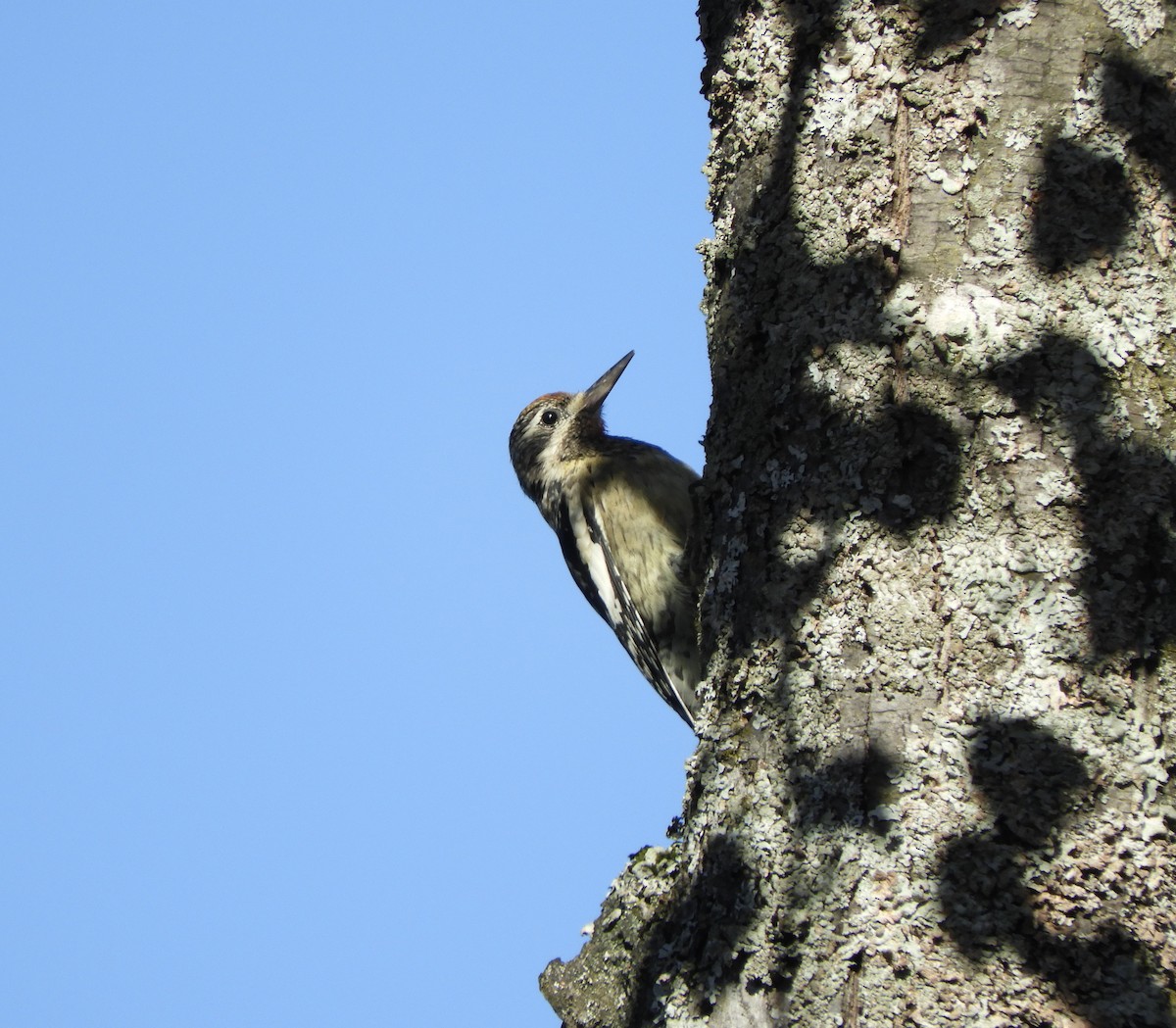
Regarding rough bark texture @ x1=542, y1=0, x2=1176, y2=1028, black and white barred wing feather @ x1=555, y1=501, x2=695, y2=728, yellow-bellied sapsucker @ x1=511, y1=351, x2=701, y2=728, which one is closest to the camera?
rough bark texture @ x1=542, y1=0, x2=1176, y2=1028

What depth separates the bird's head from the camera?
18.7 ft

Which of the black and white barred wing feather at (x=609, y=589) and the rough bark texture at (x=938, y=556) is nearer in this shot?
the rough bark texture at (x=938, y=556)

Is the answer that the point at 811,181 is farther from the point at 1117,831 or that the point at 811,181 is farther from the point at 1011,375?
the point at 1117,831

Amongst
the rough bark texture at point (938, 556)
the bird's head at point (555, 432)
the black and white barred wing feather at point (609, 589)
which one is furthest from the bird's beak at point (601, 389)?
the rough bark texture at point (938, 556)

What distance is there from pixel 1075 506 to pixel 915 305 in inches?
18.4

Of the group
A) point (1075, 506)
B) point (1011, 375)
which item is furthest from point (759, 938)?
point (1011, 375)

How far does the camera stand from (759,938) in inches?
81.7

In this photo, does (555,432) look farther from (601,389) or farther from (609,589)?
(609,589)

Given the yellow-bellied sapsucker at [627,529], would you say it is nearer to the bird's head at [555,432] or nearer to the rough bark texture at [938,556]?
the bird's head at [555,432]

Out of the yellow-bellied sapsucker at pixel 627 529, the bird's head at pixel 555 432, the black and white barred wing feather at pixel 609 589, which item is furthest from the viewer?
the bird's head at pixel 555 432

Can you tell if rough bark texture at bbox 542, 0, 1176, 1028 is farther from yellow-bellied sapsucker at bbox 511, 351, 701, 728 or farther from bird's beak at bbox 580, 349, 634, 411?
bird's beak at bbox 580, 349, 634, 411

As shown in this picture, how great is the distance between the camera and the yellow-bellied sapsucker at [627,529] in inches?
194

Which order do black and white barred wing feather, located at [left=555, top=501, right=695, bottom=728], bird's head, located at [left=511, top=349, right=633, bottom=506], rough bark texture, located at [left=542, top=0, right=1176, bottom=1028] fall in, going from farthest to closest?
bird's head, located at [left=511, top=349, right=633, bottom=506] → black and white barred wing feather, located at [left=555, top=501, right=695, bottom=728] → rough bark texture, located at [left=542, top=0, right=1176, bottom=1028]

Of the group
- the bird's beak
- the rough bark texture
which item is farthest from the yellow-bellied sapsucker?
the rough bark texture
